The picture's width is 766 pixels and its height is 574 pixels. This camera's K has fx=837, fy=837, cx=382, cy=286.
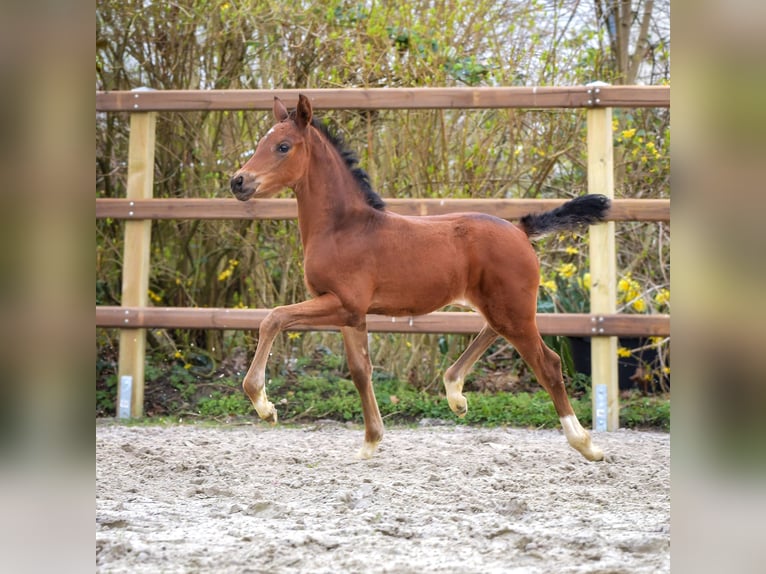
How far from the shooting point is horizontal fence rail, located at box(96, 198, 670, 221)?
587 cm

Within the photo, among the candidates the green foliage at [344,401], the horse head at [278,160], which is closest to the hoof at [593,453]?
the green foliage at [344,401]

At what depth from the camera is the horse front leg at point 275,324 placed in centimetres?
382

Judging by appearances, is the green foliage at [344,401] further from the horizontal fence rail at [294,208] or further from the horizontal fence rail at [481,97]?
the horizontal fence rail at [481,97]

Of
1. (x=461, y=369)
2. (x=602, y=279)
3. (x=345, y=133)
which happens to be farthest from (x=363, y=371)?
(x=345, y=133)

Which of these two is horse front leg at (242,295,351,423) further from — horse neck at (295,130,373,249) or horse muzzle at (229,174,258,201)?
horse muzzle at (229,174,258,201)

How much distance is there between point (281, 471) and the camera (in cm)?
423

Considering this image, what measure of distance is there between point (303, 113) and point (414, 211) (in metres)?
1.93

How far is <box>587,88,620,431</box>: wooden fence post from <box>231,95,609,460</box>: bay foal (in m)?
1.47

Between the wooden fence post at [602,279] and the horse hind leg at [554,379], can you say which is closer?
the horse hind leg at [554,379]

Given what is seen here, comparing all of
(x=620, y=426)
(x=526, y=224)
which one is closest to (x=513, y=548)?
(x=526, y=224)

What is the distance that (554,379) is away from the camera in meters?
4.42

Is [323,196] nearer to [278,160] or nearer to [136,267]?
[278,160]
